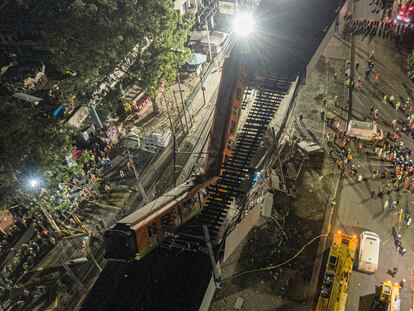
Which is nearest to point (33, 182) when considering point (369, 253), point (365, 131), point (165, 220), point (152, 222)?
point (152, 222)

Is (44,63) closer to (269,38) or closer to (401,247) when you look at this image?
(269,38)

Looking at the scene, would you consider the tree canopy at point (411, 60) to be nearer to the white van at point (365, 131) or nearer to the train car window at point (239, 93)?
the white van at point (365, 131)

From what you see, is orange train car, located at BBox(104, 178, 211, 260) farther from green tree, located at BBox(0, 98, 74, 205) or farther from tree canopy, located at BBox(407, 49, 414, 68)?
tree canopy, located at BBox(407, 49, 414, 68)

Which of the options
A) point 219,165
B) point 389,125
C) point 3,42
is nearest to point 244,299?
point 219,165

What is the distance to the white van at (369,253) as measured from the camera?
21.9m

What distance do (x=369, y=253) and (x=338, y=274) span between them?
112 inches

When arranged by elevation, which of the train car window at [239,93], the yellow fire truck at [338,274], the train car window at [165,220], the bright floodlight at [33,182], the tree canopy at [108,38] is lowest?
the bright floodlight at [33,182]

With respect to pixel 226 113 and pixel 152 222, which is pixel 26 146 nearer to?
pixel 152 222

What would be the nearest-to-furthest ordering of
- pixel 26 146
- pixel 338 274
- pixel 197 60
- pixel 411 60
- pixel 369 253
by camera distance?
pixel 26 146 < pixel 338 274 < pixel 369 253 < pixel 411 60 < pixel 197 60

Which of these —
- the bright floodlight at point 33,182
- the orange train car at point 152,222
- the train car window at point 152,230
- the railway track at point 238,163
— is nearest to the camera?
the orange train car at point 152,222

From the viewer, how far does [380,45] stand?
41.9m

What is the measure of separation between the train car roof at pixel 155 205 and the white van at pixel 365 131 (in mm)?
18220

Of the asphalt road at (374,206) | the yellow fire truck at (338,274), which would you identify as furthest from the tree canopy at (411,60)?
the yellow fire truck at (338,274)

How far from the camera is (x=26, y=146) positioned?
68.4ft
